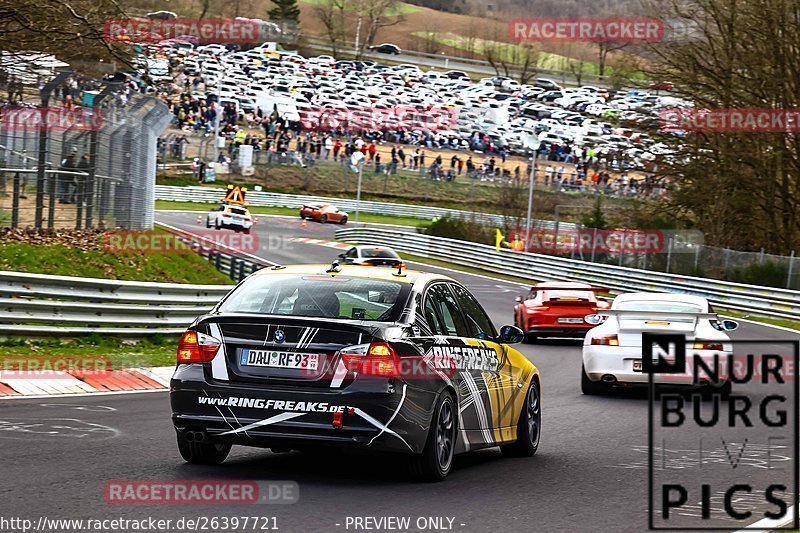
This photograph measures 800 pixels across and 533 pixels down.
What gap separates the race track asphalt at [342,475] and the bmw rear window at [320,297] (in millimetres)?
1106

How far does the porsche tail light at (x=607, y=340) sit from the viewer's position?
15.5 m

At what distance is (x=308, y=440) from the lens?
26.2 ft

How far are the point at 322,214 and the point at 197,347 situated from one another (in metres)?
56.9

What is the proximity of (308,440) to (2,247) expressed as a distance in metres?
11.2

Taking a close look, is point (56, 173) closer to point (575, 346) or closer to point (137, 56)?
point (137, 56)

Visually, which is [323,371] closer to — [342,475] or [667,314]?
[342,475]

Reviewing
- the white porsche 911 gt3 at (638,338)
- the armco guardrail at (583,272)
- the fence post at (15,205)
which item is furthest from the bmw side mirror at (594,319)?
the armco guardrail at (583,272)

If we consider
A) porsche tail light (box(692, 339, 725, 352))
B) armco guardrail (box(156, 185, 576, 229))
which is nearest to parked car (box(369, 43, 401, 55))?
armco guardrail (box(156, 185, 576, 229))

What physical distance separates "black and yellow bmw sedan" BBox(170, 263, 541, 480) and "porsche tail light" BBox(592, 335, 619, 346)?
6791 mm

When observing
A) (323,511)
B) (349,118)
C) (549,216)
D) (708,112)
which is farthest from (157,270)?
(349,118)

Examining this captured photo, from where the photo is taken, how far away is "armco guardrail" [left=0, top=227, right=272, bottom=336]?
1542 cm

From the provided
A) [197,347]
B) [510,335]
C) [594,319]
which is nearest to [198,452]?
[197,347]

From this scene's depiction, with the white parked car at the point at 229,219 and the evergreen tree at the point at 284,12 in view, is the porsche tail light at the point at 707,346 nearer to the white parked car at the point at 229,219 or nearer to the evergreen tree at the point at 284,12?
the white parked car at the point at 229,219

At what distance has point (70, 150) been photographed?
1942 cm
